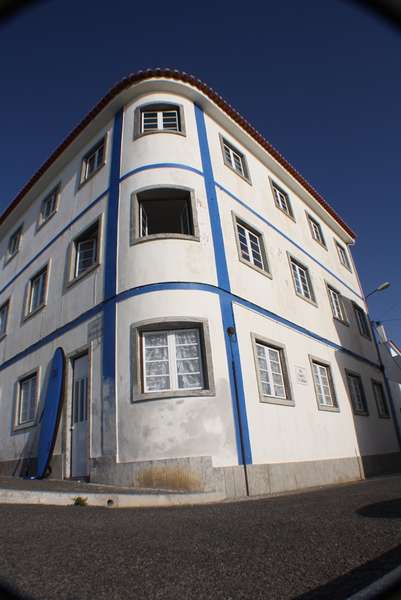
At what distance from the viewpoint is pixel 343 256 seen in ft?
63.3

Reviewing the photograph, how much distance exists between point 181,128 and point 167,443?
882 centimetres

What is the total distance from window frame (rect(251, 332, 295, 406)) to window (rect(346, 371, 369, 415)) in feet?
15.3

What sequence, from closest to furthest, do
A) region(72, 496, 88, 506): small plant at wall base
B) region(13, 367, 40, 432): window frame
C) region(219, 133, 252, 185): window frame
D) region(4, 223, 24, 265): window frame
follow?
1. region(72, 496, 88, 506): small plant at wall base
2. region(13, 367, 40, 432): window frame
3. region(219, 133, 252, 185): window frame
4. region(4, 223, 24, 265): window frame

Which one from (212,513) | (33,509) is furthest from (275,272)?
(33,509)

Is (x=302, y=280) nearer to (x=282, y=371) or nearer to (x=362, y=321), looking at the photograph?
(x=282, y=371)

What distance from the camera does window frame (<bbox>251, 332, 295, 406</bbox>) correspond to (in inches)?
335

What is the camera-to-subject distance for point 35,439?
989 cm

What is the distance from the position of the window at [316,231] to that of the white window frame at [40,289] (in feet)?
35.6

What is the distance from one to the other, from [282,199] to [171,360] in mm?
9731

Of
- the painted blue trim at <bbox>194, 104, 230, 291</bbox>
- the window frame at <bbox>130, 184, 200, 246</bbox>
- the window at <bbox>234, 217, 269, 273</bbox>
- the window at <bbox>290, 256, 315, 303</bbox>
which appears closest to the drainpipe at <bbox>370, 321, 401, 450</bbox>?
the window at <bbox>290, 256, 315, 303</bbox>

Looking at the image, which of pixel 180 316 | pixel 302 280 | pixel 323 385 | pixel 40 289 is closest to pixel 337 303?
pixel 302 280

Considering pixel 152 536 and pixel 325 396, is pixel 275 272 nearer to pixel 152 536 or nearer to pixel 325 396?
pixel 325 396

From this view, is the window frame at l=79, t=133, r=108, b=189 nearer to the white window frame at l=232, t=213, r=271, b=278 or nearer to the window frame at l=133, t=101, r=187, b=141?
the window frame at l=133, t=101, r=187, b=141

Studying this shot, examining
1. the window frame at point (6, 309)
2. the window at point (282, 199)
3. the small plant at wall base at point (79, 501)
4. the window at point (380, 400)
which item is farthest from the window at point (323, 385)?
the window frame at point (6, 309)
